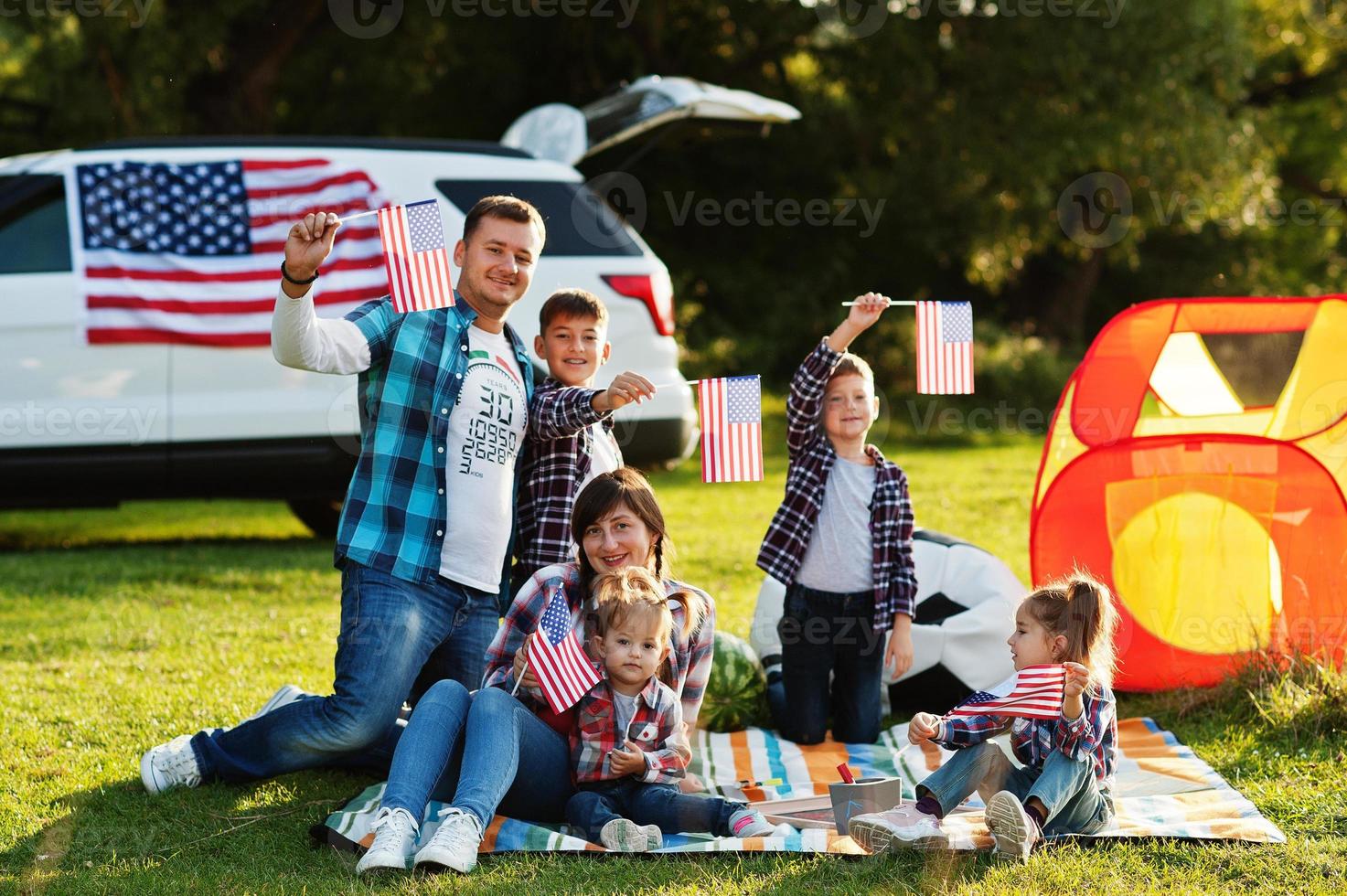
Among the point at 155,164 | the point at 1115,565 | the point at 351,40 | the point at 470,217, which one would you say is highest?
the point at 351,40

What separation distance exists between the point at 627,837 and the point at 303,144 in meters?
5.64

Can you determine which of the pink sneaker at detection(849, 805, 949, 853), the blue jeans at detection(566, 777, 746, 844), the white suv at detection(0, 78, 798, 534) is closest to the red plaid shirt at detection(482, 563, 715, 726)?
the blue jeans at detection(566, 777, 746, 844)

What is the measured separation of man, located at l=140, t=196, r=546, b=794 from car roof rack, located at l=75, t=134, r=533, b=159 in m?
4.36

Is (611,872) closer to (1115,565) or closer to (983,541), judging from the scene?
(1115,565)

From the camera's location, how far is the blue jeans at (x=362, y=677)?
388cm

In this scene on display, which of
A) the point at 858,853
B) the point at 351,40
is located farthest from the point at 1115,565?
the point at 351,40

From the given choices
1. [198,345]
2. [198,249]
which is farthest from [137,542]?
[198,249]

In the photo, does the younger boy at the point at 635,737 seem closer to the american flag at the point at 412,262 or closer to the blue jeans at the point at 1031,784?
the blue jeans at the point at 1031,784

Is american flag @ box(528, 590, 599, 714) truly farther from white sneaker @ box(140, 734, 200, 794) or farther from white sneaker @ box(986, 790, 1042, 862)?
white sneaker @ box(140, 734, 200, 794)

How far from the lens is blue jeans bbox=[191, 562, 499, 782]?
3.88 metres

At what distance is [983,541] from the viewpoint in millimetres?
8930

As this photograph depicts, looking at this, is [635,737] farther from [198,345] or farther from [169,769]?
[198,345]

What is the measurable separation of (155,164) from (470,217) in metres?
4.46

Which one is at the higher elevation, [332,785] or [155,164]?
[155,164]
